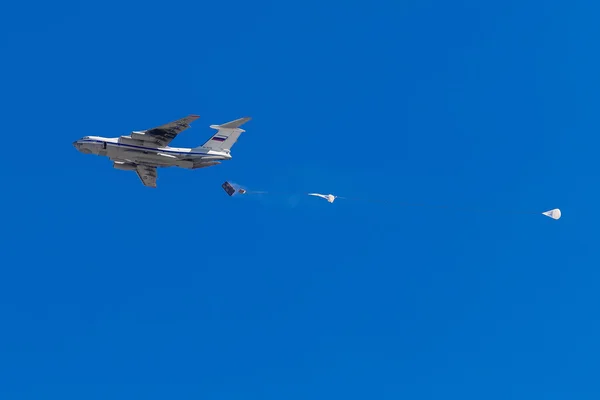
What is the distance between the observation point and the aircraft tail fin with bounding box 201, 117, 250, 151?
5034 cm

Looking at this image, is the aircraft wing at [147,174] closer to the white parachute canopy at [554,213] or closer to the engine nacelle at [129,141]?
the engine nacelle at [129,141]

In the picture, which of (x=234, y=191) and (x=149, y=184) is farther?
(x=149, y=184)

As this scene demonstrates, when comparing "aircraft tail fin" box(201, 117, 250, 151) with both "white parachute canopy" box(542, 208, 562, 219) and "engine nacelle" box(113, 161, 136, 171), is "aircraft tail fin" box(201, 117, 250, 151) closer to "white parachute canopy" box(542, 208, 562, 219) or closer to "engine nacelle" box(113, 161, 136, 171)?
"engine nacelle" box(113, 161, 136, 171)

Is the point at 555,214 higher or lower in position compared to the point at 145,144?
lower

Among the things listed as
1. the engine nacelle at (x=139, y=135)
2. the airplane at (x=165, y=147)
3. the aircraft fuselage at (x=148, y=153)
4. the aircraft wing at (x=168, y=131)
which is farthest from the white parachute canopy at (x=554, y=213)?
the engine nacelle at (x=139, y=135)

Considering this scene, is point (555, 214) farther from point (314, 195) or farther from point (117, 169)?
point (117, 169)

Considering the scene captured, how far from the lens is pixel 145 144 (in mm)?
50438

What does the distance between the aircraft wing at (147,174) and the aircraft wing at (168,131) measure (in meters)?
4.01

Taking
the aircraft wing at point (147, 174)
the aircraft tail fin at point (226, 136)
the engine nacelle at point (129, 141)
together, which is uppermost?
the aircraft tail fin at point (226, 136)

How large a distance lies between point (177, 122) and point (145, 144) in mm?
3266

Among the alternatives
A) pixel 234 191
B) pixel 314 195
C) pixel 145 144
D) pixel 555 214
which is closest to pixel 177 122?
pixel 145 144

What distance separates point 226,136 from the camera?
50.8 metres

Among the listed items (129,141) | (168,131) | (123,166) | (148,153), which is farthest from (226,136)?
(123,166)

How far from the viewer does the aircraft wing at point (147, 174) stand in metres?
53.9
